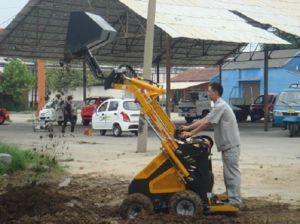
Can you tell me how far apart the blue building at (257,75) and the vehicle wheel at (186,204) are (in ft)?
149

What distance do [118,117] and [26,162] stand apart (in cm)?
1447

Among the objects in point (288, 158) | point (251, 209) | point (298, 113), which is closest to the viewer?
point (251, 209)

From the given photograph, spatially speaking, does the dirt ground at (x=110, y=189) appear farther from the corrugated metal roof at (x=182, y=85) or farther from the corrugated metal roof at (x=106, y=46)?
the corrugated metal roof at (x=182, y=85)

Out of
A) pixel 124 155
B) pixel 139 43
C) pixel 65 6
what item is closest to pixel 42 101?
pixel 139 43

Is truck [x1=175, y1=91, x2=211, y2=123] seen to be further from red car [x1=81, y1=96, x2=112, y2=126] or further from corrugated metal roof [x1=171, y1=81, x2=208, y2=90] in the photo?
corrugated metal roof [x1=171, y1=81, x2=208, y2=90]

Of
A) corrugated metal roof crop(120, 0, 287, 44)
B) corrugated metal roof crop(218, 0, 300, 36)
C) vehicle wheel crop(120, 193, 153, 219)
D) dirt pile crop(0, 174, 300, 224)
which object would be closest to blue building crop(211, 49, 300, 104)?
corrugated metal roof crop(218, 0, 300, 36)

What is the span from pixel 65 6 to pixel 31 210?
25.7m

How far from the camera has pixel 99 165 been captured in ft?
51.6

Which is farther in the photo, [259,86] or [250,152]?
[259,86]

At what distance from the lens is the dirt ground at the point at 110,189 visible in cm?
835

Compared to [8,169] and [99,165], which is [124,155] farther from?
[8,169]

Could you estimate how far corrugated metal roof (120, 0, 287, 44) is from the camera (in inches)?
1066

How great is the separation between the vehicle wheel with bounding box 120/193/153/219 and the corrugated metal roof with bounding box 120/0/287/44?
1737cm

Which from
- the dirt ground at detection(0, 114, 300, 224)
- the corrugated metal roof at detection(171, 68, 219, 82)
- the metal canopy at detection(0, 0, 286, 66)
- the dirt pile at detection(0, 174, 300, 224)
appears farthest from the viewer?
the corrugated metal roof at detection(171, 68, 219, 82)
